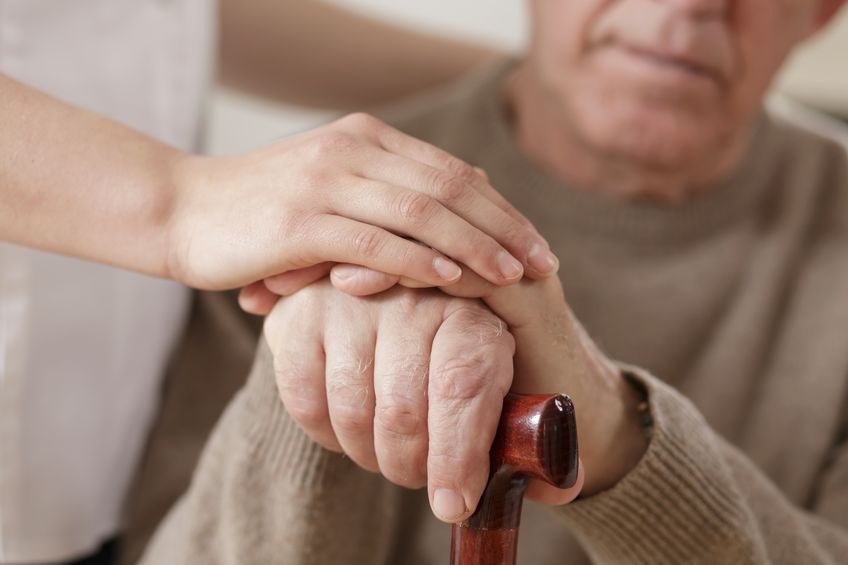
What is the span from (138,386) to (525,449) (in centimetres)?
56

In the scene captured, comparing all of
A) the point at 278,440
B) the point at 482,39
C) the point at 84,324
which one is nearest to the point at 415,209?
the point at 278,440

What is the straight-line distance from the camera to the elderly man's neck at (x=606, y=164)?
111cm

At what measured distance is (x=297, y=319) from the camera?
0.62 metres

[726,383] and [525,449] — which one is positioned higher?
[525,449]

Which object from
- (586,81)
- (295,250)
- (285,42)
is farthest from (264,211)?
(285,42)

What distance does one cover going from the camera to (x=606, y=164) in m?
1.12

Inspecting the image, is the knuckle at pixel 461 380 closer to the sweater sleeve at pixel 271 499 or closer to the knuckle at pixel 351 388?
the knuckle at pixel 351 388

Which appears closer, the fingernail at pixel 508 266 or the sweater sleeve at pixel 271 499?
the fingernail at pixel 508 266

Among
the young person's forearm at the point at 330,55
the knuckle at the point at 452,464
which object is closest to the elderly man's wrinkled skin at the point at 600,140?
the knuckle at the point at 452,464

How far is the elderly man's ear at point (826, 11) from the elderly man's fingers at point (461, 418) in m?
0.77

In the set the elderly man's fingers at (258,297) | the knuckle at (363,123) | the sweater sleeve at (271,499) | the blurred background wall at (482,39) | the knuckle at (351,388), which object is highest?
the knuckle at (363,123)

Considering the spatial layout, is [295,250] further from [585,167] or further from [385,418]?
[585,167]

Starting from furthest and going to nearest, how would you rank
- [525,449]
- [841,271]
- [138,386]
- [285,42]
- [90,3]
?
[285,42] < [841,271] < [138,386] < [90,3] < [525,449]

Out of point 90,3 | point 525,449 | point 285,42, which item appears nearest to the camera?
point 525,449
